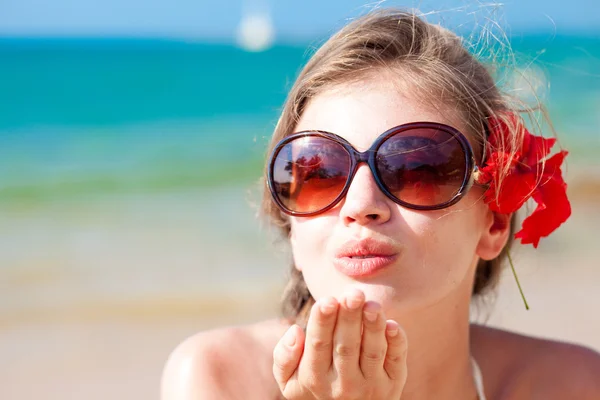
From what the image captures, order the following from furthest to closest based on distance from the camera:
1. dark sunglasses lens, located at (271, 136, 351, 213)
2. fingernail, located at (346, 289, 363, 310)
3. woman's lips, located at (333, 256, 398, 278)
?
dark sunglasses lens, located at (271, 136, 351, 213) → woman's lips, located at (333, 256, 398, 278) → fingernail, located at (346, 289, 363, 310)

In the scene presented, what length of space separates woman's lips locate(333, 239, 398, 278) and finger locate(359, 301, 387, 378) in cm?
37

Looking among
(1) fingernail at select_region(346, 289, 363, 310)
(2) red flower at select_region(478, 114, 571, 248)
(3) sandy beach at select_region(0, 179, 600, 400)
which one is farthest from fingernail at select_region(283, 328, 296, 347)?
(3) sandy beach at select_region(0, 179, 600, 400)

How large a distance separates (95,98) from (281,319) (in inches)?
454

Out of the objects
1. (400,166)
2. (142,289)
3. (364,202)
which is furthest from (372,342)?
(142,289)

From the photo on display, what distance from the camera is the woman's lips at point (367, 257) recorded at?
94.0 inches

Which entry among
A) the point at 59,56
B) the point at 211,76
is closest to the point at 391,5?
the point at 211,76

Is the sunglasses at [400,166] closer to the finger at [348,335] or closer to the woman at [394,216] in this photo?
the woman at [394,216]

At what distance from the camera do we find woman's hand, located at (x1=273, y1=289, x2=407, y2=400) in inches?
77.5

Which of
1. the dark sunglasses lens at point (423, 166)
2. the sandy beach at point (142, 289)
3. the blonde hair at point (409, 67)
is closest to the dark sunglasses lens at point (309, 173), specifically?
the dark sunglasses lens at point (423, 166)

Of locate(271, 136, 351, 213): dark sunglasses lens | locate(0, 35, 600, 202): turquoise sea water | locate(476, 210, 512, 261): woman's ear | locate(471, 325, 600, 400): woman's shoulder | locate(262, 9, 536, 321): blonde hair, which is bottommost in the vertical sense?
locate(471, 325, 600, 400): woman's shoulder

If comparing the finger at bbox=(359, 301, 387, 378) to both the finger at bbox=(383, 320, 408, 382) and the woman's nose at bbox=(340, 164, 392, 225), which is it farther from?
the woman's nose at bbox=(340, 164, 392, 225)

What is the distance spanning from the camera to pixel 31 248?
24.3ft

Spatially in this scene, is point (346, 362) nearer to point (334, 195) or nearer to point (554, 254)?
point (334, 195)

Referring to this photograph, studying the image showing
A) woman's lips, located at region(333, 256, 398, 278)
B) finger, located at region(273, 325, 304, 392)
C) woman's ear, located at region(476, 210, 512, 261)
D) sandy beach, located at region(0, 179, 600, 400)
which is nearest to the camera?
finger, located at region(273, 325, 304, 392)
